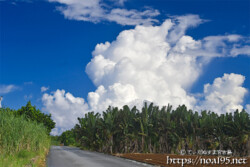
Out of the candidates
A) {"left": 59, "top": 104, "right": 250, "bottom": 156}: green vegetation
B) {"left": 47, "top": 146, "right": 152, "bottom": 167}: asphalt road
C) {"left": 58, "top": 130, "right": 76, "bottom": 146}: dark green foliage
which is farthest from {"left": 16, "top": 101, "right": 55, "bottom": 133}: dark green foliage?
{"left": 58, "top": 130, "right": 76, "bottom": 146}: dark green foliage

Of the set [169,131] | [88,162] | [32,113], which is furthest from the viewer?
[32,113]

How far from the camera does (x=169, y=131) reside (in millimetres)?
38344

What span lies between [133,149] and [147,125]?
400 centimetres

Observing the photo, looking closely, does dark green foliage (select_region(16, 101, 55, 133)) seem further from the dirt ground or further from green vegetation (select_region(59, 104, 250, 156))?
the dirt ground

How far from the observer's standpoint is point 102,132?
41.8 metres

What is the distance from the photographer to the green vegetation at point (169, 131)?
3528cm

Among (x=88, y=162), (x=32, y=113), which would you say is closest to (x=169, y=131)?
(x=88, y=162)

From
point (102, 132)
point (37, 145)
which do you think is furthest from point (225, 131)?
point (37, 145)

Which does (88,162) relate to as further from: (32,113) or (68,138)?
(68,138)

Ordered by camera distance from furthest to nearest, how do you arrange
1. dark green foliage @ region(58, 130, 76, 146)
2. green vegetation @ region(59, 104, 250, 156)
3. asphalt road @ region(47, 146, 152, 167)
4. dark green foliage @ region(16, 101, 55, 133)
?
dark green foliage @ region(58, 130, 76, 146), dark green foliage @ region(16, 101, 55, 133), green vegetation @ region(59, 104, 250, 156), asphalt road @ region(47, 146, 152, 167)

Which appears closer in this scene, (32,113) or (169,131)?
(169,131)

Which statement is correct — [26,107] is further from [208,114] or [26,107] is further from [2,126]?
[2,126]

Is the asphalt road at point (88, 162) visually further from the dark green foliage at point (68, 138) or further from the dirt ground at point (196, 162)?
the dark green foliage at point (68, 138)

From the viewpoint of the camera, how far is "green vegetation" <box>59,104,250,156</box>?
35.3m
